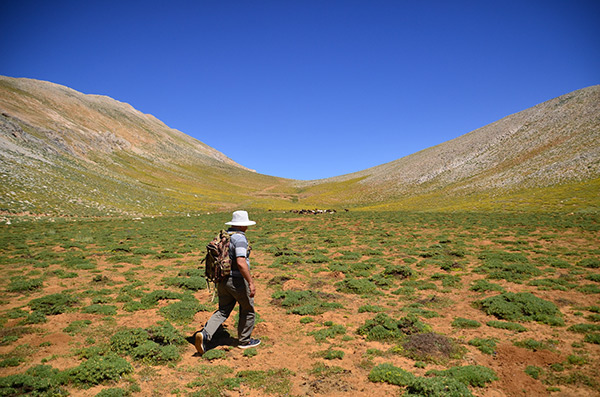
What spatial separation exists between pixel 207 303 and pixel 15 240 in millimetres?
21892

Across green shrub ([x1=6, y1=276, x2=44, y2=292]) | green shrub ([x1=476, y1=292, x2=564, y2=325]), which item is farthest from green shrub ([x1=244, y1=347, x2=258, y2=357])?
green shrub ([x1=6, y1=276, x2=44, y2=292])

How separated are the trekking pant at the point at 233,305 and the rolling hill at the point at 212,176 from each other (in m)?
44.3

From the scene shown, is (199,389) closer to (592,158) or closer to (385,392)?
(385,392)

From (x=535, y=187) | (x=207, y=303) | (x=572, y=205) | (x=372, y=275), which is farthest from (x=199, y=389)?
(x=535, y=187)

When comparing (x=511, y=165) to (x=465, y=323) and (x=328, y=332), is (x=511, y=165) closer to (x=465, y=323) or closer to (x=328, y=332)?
(x=465, y=323)

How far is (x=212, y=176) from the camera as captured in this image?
546 feet

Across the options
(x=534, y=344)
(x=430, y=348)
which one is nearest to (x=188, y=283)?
(x=430, y=348)

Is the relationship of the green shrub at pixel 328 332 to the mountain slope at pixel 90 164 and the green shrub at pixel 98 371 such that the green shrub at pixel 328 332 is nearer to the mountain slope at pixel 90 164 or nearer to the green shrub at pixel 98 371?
the green shrub at pixel 98 371

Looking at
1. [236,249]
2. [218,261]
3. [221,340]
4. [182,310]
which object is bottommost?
[221,340]

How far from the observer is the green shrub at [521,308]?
1009cm

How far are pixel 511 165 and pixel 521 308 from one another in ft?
298

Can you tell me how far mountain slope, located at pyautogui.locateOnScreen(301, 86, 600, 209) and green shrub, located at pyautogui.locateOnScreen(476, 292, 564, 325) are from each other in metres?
44.3

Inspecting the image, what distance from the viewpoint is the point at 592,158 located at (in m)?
64.1

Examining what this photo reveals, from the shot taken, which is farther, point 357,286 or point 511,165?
point 511,165
